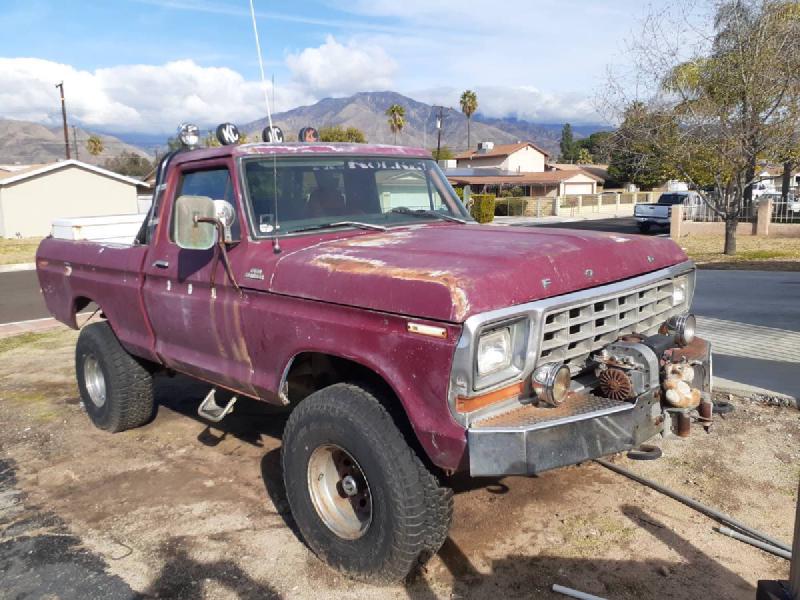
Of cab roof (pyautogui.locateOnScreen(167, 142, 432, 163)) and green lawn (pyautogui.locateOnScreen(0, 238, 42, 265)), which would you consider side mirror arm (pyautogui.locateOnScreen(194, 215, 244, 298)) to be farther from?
green lawn (pyautogui.locateOnScreen(0, 238, 42, 265))

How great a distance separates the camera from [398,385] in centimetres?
290

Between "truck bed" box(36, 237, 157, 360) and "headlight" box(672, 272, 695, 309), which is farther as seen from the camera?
"truck bed" box(36, 237, 157, 360)

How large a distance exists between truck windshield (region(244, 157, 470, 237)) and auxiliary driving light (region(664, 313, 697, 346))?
5.14ft

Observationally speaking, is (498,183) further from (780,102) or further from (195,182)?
(195,182)

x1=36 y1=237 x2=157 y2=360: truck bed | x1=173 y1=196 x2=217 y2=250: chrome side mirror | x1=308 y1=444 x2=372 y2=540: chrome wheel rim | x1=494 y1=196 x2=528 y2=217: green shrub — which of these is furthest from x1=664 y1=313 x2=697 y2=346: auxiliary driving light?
x1=494 y1=196 x2=528 y2=217: green shrub

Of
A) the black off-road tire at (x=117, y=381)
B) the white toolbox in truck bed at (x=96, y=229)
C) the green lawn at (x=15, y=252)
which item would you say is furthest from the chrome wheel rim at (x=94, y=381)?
the green lawn at (x=15, y=252)

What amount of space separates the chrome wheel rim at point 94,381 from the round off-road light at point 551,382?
3.88 m

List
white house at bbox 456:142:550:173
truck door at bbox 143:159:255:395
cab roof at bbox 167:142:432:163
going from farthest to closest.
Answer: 1. white house at bbox 456:142:550:173
2. cab roof at bbox 167:142:432:163
3. truck door at bbox 143:159:255:395

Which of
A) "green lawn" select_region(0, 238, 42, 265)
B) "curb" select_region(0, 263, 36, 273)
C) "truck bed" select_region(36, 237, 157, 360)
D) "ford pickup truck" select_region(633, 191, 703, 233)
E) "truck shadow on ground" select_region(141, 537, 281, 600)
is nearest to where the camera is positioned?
"truck shadow on ground" select_region(141, 537, 281, 600)

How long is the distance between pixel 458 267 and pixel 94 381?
387cm

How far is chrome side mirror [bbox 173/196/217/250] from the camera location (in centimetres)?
357

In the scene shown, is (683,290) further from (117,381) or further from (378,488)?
(117,381)

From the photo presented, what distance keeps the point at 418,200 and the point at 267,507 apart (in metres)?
2.20

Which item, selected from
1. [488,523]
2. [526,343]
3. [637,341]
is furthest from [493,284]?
[488,523]
